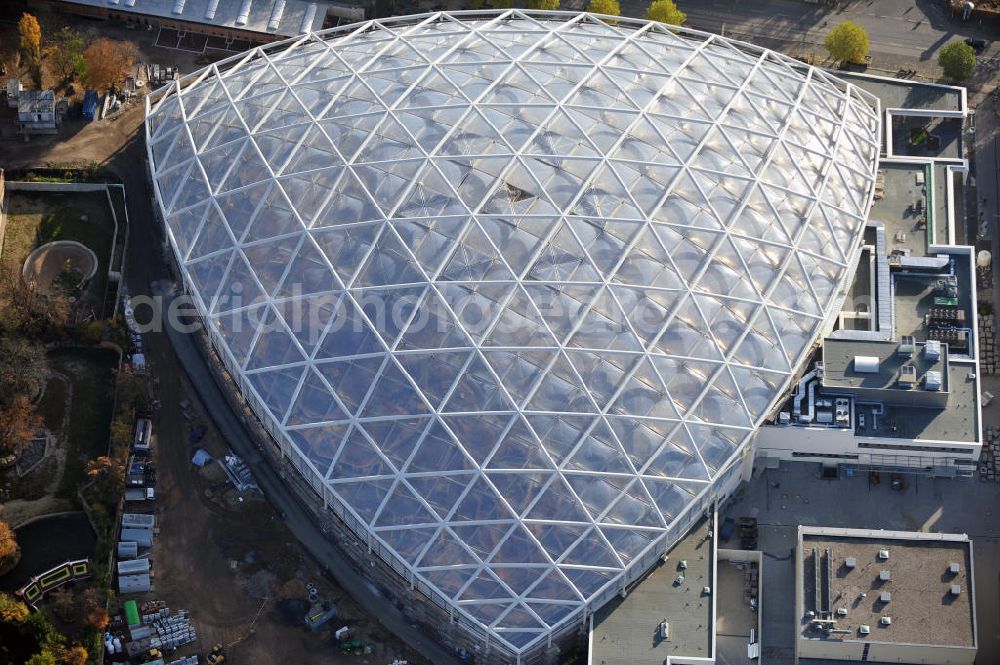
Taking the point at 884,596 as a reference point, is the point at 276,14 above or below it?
above

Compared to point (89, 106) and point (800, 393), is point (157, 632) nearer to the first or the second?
point (89, 106)

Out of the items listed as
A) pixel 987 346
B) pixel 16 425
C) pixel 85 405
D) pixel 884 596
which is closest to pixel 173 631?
pixel 16 425

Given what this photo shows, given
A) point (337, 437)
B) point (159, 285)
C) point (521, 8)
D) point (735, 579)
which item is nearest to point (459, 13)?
point (521, 8)

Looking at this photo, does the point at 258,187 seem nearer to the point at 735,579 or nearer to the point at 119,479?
the point at 119,479

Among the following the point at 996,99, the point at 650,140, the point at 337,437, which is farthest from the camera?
the point at 996,99

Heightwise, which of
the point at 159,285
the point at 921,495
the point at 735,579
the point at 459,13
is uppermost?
the point at 459,13

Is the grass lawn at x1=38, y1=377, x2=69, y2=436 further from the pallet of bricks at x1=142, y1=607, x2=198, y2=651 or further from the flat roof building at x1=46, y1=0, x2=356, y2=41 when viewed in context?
the flat roof building at x1=46, y1=0, x2=356, y2=41
